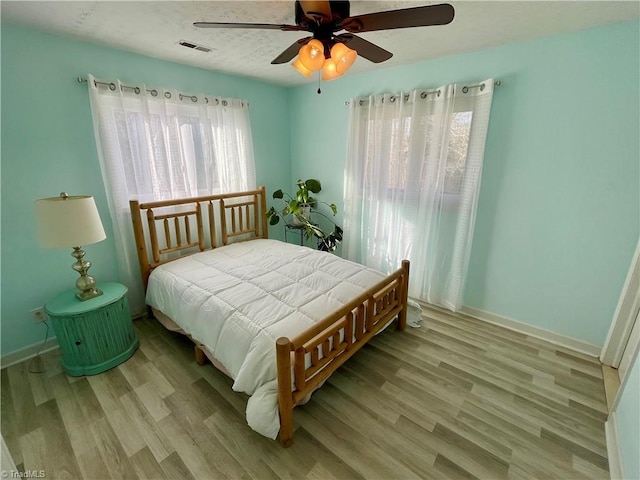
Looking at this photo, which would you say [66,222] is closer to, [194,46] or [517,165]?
[194,46]

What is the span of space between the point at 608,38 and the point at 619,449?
2.48m

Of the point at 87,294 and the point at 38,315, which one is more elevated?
the point at 87,294

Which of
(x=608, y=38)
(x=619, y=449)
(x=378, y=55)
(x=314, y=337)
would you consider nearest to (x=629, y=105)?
(x=608, y=38)

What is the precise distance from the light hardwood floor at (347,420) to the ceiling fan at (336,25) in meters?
2.00

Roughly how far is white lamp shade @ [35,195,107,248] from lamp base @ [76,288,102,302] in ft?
1.42

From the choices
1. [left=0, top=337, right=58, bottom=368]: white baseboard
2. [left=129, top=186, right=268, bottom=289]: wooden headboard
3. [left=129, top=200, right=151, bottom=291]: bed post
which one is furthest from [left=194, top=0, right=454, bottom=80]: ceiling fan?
[left=0, top=337, right=58, bottom=368]: white baseboard

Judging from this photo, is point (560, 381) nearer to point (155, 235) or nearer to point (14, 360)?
point (155, 235)

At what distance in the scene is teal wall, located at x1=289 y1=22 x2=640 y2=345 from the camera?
195 cm

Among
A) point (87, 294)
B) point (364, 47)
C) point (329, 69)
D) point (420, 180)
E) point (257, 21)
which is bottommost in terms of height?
point (87, 294)

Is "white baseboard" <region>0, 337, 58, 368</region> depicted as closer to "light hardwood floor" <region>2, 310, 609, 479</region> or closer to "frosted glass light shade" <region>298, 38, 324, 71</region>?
"light hardwood floor" <region>2, 310, 609, 479</region>

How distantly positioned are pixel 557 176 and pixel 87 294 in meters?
3.65

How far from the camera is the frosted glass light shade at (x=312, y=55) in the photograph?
4.55 feet

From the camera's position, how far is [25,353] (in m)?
2.21

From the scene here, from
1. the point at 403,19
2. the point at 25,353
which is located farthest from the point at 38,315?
the point at 403,19
